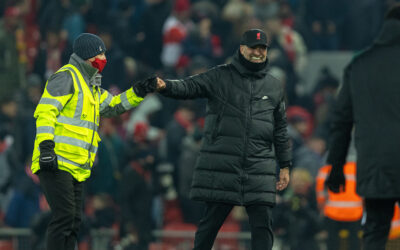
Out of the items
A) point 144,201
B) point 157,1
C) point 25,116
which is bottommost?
point 144,201

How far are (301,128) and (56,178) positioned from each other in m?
7.88

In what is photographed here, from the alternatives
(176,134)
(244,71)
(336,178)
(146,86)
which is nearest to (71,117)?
(146,86)

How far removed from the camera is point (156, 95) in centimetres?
1747

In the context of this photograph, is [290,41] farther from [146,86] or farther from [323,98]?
[146,86]

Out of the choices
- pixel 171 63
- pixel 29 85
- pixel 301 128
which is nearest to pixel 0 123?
pixel 29 85

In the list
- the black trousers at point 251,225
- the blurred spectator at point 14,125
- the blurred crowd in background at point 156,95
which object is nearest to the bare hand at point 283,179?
the black trousers at point 251,225

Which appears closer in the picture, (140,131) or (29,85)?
(140,131)

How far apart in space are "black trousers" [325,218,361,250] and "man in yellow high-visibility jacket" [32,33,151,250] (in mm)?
4639

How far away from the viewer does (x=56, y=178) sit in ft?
29.8

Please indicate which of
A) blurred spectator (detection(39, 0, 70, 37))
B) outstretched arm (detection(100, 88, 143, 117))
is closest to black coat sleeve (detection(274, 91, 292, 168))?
outstretched arm (detection(100, 88, 143, 117))

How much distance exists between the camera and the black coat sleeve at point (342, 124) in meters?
8.18

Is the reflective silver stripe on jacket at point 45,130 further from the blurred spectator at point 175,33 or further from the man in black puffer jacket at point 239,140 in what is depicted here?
the blurred spectator at point 175,33

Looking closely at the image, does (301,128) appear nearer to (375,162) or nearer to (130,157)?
(130,157)

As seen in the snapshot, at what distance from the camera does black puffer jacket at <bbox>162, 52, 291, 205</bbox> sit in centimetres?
964
